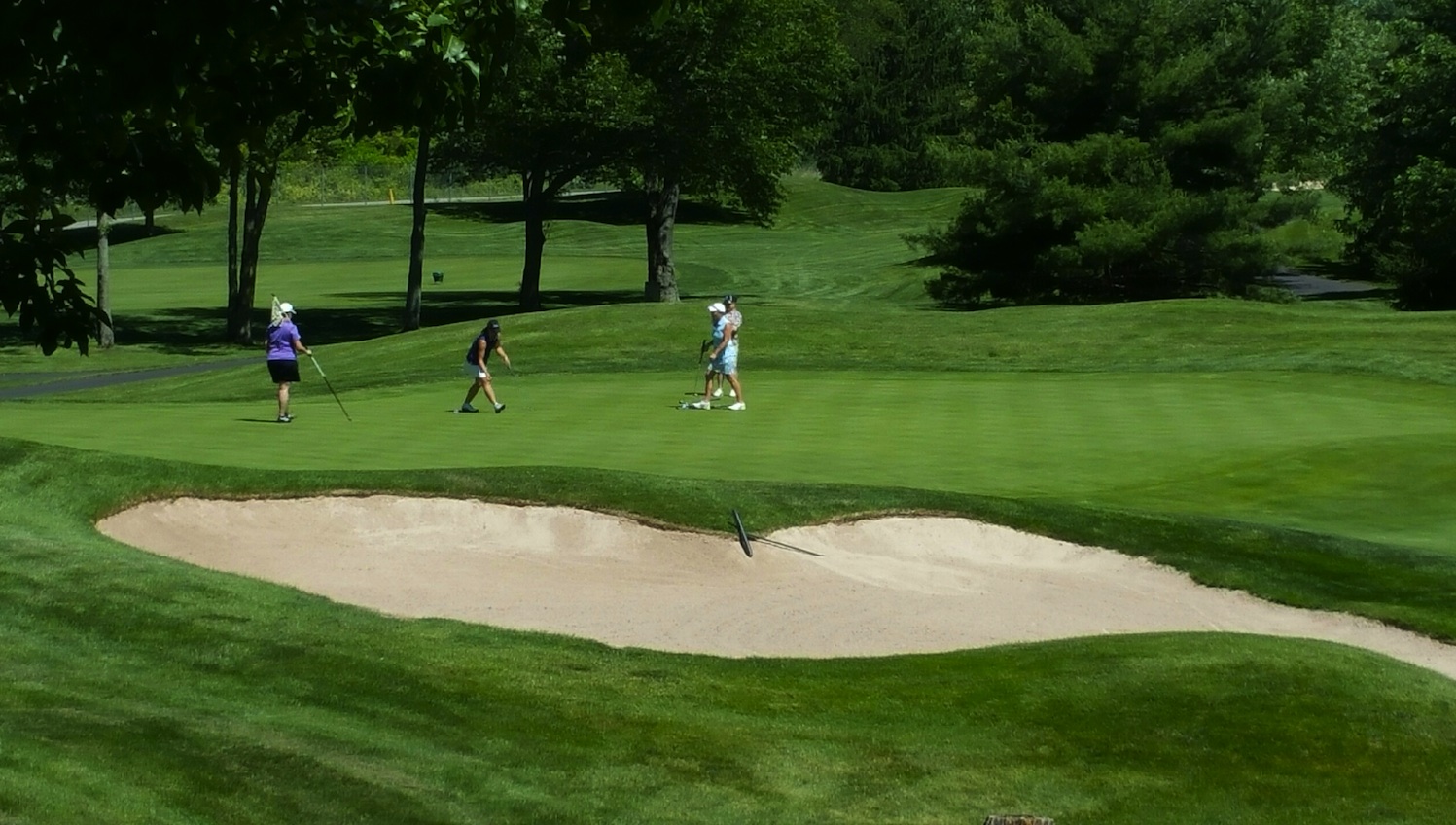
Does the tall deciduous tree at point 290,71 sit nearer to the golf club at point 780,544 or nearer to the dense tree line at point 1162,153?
the golf club at point 780,544

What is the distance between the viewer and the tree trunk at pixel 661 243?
57000 millimetres

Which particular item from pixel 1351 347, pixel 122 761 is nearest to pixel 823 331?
pixel 1351 347

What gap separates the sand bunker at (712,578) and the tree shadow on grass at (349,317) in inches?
1419

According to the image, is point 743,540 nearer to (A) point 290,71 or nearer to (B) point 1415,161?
(A) point 290,71

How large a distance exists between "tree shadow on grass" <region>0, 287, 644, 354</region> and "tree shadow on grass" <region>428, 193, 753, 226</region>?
24364 millimetres

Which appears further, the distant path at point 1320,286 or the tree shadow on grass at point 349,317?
the distant path at point 1320,286

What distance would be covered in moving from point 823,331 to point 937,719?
29893 millimetres

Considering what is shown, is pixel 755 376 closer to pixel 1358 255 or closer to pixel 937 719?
pixel 937 719

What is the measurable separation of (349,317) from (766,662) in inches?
1981

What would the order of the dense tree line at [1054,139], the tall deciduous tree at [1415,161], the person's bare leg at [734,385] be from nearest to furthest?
Result: the person's bare leg at [734,385] → the tall deciduous tree at [1415,161] → the dense tree line at [1054,139]

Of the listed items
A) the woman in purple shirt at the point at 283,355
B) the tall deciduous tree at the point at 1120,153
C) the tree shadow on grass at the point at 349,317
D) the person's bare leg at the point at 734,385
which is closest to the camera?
Answer: the woman in purple shirt at the point at 283,355

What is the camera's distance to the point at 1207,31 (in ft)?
191

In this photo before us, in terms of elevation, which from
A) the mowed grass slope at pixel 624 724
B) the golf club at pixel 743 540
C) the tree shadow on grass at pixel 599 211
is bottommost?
the tree shadow on grass at pixel 599 211

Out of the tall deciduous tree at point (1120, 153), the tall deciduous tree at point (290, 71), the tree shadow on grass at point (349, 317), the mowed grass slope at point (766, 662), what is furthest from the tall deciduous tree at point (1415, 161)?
the tall deciduous tree at point (290, 71)
